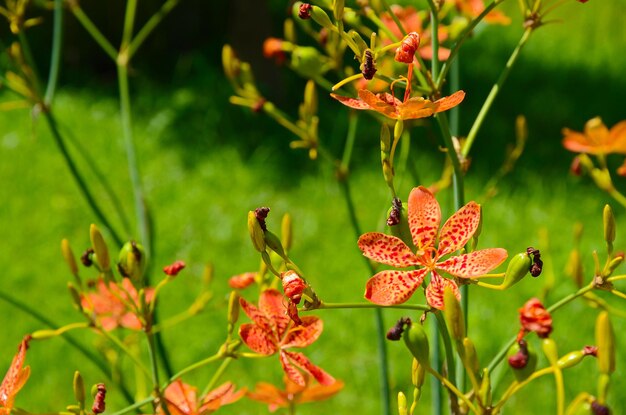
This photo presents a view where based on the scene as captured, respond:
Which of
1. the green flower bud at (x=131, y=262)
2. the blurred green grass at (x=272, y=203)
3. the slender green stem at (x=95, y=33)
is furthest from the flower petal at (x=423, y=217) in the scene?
the blurred green grass at (x=272, y=203)

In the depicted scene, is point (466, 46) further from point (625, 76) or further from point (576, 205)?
point (576, 205)

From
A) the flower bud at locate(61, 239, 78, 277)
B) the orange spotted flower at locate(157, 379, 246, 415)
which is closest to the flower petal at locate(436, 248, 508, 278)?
the orange spotted flower at locate(157, 379, 246, 415)

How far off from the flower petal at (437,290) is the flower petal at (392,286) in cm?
1

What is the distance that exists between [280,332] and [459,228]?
0.17 metres

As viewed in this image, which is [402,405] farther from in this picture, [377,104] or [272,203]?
[272,203]

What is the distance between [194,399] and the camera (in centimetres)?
73

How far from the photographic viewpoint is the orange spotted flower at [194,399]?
67 centimetres

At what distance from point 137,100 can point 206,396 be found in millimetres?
2936

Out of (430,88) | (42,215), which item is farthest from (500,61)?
(430,88)

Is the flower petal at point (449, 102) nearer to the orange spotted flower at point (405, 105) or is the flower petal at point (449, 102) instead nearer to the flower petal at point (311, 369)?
the orange spotted flower at point (405, 105)

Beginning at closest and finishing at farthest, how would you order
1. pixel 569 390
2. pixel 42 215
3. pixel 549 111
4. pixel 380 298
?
1. pixel 380 298
2. pixel 569 390
3. pixel 42 215
4. pixel 549 111

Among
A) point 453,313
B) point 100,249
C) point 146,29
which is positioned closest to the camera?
point 453,313

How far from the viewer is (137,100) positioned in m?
3.53

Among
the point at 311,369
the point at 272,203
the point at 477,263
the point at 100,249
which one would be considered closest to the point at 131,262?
the point at 100,249
